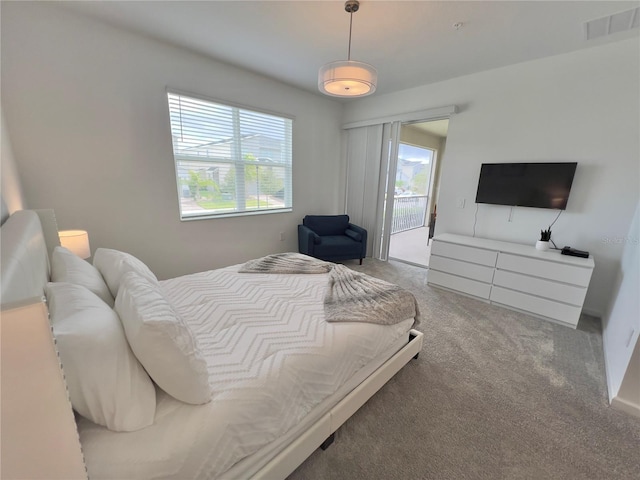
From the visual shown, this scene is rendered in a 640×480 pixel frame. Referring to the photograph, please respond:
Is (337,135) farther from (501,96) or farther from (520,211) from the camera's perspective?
(520,211)

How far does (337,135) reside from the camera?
14.9 ft

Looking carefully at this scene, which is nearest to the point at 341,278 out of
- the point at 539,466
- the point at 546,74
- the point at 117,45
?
the point at 539,466

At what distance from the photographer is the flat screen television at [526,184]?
2725 millimetres

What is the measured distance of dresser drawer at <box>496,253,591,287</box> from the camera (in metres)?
2.38

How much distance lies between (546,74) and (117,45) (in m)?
4.28

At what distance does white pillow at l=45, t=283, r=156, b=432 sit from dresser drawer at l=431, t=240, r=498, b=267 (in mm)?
3137

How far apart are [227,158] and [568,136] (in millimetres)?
3827

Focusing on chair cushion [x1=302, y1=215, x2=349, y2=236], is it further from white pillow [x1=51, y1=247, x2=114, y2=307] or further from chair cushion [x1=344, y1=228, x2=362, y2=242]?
white pillow [x1=51, y1=247, x2=114, y2=307]

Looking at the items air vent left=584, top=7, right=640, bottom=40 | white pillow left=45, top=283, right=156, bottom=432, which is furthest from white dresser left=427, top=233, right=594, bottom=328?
white pillow left=45, top=283, right=156, bottom=432

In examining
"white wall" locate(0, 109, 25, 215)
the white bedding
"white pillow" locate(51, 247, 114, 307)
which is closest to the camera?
the white bedding

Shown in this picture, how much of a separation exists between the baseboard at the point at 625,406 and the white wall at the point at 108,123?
3699mm

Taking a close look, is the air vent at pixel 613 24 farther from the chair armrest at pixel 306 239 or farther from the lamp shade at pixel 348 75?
the chair armrest at pixel 306 239

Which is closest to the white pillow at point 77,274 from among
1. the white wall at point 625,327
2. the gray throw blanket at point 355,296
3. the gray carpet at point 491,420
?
the gray throw blanket at point 355,296

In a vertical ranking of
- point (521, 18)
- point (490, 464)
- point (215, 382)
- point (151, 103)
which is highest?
point (521, 18)
